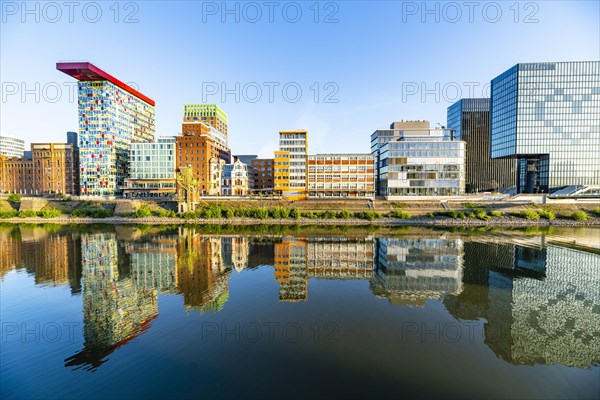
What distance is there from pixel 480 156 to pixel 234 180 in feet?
470

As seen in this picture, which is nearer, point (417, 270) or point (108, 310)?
point (108, 310)

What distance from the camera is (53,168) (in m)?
131

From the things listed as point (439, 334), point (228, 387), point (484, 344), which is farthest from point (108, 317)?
point (484, 344)

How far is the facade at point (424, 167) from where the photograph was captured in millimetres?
103062

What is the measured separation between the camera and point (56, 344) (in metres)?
19.0

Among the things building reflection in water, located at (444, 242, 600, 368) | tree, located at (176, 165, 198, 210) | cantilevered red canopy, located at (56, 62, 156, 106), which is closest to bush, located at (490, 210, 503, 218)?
building reflection in water, located at (444, 242, 600, 368)

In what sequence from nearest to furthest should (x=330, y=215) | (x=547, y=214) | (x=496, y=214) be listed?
(x=547, y=214), (x=496, y=214), (x=330, y=215)

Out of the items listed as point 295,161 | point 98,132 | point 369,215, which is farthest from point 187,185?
point 98,132

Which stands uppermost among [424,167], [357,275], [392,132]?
[392,132]

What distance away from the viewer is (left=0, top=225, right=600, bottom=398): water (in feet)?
49.6

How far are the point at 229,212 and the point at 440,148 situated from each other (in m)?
83.3

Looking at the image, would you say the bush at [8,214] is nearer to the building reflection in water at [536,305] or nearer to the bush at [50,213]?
the bush at [50,213]

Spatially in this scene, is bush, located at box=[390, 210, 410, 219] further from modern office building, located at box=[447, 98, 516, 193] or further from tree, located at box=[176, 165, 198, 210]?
modern office building, located at box=[447, 98, 516, 193]

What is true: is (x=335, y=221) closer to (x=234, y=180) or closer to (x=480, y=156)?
(x=234, y=180)
